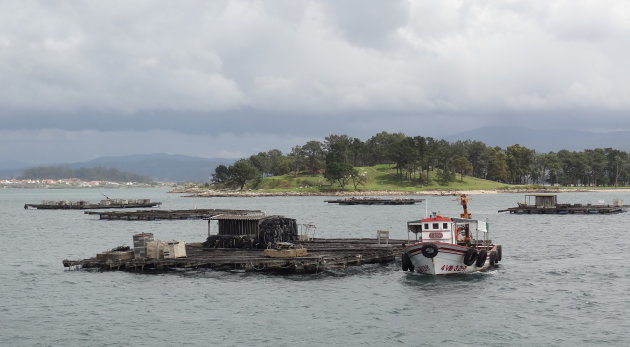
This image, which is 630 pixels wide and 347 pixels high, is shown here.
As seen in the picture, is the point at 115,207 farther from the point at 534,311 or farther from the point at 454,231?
the point at 534,311

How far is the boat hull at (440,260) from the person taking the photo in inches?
2040

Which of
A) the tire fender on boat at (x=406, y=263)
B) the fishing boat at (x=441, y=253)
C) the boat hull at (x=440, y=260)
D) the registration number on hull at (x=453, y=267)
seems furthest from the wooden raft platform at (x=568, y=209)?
the tire fender on boat at (x=406, y=263)

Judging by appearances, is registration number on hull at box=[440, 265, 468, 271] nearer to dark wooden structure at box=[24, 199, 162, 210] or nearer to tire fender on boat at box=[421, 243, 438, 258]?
tire fender on boat at box=[421, 243, 438, 258]

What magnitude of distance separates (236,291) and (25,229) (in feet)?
259

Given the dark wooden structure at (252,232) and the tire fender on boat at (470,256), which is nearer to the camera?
the tire fender on boat at (470,256)

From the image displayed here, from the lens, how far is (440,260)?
5203cm

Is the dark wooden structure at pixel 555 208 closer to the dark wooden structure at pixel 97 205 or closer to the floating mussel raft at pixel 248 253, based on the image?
the floating mussel raft at pixel 248 253

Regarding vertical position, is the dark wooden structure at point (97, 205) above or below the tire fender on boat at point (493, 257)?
above

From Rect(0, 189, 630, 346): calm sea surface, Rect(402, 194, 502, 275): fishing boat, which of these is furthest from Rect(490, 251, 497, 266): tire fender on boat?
Rect(402, 194, 502, 275): fishing boat

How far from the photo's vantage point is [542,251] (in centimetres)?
7131

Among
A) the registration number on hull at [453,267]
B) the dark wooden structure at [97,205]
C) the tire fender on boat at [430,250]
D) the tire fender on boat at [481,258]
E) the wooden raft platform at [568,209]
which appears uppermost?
the dark wooden structure at [97,205]

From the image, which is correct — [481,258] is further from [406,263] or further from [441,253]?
[406,263]

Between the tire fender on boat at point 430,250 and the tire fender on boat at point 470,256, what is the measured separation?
2.97 meters

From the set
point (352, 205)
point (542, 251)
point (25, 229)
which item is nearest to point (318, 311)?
point (542, 251)
